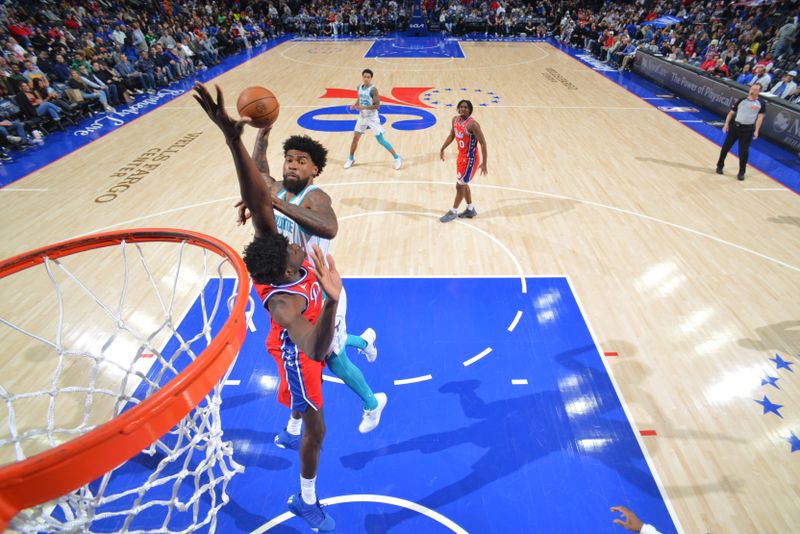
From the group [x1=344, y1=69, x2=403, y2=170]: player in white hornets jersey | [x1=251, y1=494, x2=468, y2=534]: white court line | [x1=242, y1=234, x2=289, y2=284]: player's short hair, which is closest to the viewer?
[x1=242, y1=234, x2=289, y2=284]: player's short hair

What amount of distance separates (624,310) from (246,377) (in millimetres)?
4157

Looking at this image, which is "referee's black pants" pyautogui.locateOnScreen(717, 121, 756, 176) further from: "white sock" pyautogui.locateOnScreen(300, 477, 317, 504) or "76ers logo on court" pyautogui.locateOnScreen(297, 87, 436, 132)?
"white sock" pyautogui.locateOnScreen(300, 477, 317, 504)

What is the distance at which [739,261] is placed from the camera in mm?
5945

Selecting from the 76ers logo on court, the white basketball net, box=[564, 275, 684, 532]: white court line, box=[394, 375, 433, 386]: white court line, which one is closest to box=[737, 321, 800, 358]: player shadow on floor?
box=[564, 275, 684, 532]: white court line

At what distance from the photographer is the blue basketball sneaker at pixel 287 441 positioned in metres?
3.72

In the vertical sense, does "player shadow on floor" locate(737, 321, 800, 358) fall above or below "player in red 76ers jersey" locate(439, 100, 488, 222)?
below

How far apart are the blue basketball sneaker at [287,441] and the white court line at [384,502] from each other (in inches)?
21.1

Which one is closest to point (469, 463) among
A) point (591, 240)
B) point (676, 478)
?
point (676, 478)

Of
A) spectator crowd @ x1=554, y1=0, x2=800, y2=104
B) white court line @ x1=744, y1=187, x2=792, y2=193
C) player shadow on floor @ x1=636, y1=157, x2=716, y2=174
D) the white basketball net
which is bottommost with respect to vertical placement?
the white basketball net

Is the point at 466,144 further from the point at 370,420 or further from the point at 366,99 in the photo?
the point at 370,420

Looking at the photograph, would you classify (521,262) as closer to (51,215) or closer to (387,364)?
(387,364)

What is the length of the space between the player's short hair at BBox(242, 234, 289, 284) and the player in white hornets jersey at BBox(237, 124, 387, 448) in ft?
1.01

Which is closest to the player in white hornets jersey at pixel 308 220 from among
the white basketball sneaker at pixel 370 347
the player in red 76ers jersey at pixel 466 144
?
the white basketball sneaker at pixel 370 347

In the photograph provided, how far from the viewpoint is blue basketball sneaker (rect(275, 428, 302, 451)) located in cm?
372
